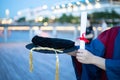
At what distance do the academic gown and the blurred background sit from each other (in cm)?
23

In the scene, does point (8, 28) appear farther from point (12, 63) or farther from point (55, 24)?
point (12, 63)

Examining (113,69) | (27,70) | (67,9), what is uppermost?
(67,9)

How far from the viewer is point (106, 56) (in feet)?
4.23

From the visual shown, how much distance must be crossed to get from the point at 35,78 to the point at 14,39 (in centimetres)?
442

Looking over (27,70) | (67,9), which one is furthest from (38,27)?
(67,9)

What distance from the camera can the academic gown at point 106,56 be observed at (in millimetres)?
1208

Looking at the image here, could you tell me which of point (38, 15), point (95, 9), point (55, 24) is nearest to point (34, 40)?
point (38, 15)

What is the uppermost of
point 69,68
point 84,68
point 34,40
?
point 34,40

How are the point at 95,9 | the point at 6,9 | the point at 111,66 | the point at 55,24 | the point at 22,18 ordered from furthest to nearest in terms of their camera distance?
the point at 95,9, the point at 55,24, the point at 22,18, the point at 6,9, the point at 111,66

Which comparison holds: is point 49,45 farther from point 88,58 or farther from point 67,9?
point 67,9

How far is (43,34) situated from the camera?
4.16 ft

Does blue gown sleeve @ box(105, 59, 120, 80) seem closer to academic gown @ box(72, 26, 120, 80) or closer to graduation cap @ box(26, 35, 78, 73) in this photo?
academic gown @ box(72, 26, 120, 80)

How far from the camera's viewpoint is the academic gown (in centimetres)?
121

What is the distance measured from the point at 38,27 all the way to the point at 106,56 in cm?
51
